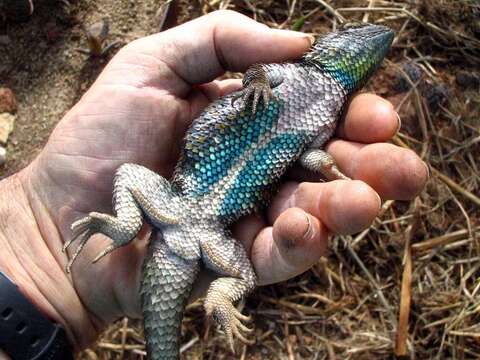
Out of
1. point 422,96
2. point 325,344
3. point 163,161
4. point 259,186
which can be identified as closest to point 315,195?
point 259,186

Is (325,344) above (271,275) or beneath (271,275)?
beneath

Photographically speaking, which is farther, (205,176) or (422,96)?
(422,96)

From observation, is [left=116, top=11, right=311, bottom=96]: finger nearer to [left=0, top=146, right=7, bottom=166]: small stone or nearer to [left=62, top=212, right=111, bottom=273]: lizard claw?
[left=62, top=212, right=111, bottom=273]: lizard claw

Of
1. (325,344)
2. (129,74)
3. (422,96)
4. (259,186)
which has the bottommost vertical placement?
(325,344)

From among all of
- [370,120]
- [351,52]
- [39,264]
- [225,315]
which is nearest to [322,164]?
[370,120]

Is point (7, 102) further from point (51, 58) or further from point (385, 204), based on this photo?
point (385, 204)

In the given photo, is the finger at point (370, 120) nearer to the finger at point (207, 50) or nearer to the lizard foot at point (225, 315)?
the finger at point (207, 50)

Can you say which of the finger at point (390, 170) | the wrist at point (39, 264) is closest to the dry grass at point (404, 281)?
the wrist at point (39, 264)

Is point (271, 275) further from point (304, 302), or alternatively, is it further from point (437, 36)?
point (437, 36)
